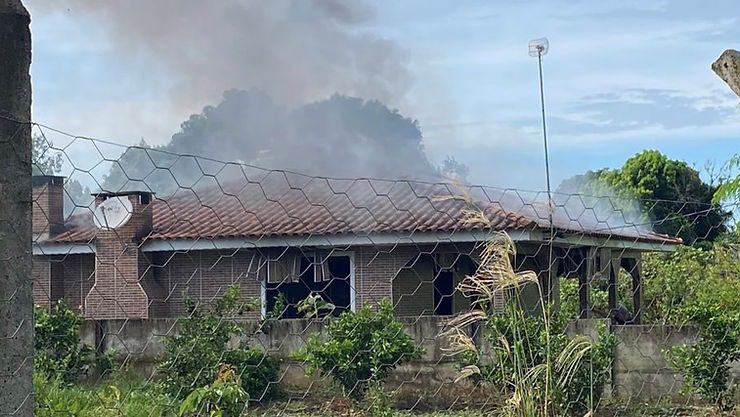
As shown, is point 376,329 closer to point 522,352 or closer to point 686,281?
point 522,352

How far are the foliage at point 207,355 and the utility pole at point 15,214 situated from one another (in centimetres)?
299

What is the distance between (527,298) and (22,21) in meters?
5.19

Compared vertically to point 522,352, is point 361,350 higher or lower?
lower

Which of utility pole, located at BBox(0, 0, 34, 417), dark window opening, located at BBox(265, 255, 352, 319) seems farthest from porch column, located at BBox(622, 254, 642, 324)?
utility pole, located at BBox(0, 0, 34, 417)

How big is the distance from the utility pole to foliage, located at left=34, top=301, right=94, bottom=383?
530 centimetres

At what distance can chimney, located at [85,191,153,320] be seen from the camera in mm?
14039

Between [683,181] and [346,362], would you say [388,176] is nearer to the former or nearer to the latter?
[346,362]

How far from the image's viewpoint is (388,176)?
1400 centimetres

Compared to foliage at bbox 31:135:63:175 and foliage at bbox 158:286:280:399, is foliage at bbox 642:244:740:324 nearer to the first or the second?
foliage at bbox 158:286:280:399

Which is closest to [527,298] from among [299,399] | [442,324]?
[442,324]

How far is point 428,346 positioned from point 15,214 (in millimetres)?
5843

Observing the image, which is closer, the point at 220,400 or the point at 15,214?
the point at 15,214

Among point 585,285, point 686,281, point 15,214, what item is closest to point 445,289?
point 585,285

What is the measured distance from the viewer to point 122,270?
14.8 m
